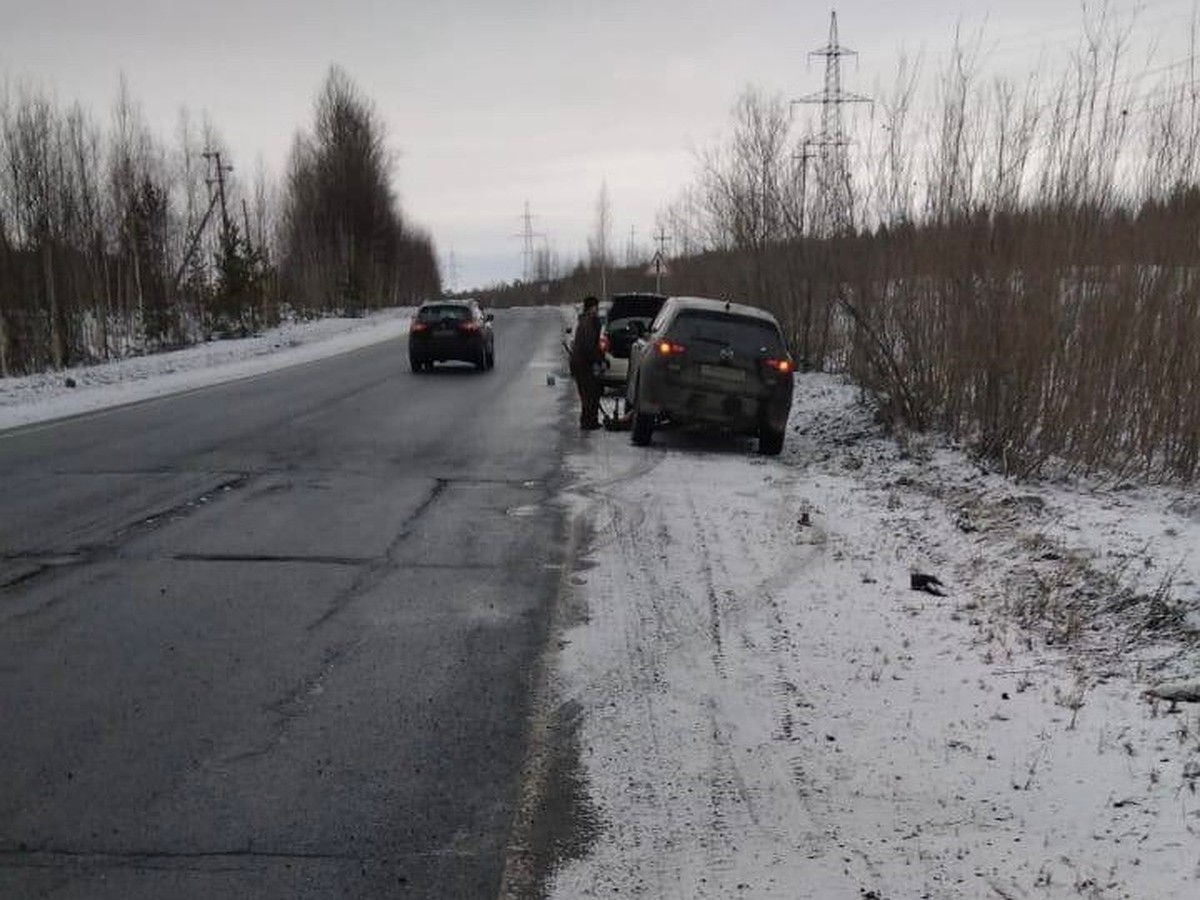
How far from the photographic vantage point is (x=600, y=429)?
44.2 feet

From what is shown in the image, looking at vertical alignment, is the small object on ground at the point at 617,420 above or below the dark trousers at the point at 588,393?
below

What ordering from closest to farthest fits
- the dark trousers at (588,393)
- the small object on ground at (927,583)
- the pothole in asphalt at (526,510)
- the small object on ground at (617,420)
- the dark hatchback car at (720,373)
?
the small object on ground at (927,583), the pothole in asphalt at (526,510), the dark hatchback car at (720,373), the dark trousers at (588,393), the small object on ground at (617,420)

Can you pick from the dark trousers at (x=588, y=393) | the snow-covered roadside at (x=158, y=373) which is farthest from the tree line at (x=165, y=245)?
the dark trousers at (x=588, y=393)

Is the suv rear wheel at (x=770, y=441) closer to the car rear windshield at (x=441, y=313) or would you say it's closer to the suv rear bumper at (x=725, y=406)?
the suv rear bumper at (x=725, y=406)

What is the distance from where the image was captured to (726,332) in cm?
1145

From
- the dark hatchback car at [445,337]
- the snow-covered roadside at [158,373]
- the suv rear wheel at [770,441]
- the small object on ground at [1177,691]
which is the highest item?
the dark hatchback car at [445,337]

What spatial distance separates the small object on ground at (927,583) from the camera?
6.10 m

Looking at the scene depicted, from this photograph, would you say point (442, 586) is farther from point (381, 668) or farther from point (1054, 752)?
point (1054, 752)

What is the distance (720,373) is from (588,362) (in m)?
2.52

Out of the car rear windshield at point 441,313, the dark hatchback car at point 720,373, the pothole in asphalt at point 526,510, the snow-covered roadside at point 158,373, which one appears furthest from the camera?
the car rear windshield at point 441,313

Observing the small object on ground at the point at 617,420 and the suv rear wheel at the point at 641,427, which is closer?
the suv rear wheel at the point at 641,427

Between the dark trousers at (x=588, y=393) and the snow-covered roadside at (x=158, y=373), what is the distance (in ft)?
26.4

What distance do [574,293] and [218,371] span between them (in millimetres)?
74957

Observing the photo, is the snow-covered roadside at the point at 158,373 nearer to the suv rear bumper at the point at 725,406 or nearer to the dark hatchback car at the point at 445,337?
the dark hatchback car at the point at 445,337
